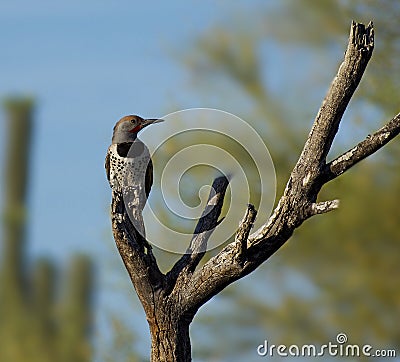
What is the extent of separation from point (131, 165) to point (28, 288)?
12.5 metres

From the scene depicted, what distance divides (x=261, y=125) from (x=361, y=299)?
224cm

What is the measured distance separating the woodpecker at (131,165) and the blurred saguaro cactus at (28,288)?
10.9m

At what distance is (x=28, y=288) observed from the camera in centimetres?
1580

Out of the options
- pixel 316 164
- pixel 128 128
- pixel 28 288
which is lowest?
pixel 316 164

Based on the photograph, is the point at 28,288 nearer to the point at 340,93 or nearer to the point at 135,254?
the point at 135,254

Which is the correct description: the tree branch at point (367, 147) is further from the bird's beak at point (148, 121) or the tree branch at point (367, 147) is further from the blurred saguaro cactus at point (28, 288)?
the blurred saguaro cactus at point (28, 288)

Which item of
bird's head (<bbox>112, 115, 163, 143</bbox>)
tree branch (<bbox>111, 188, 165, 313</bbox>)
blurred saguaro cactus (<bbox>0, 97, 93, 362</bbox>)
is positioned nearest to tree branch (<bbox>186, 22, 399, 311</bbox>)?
tree branch (<bbox>111, 188, 165, 313</bbox>)

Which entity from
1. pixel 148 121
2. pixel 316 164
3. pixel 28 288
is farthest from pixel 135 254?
pixel 28 288

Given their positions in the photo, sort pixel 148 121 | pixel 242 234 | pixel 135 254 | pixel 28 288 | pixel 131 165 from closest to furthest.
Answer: pixel 242 234
pixel 135 254
pixel 131 165
pixel 148 121
pixel 28 288

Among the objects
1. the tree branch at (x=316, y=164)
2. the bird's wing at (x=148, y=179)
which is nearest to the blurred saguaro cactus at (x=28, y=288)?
the bird's wing at (x=148, y=179)

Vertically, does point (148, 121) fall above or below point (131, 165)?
above

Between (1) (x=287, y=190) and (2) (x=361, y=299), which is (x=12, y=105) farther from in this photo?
(1) (x=287, y=190)

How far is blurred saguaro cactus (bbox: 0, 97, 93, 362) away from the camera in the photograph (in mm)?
14961

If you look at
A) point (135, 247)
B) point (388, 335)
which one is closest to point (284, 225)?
point (135, 247)
